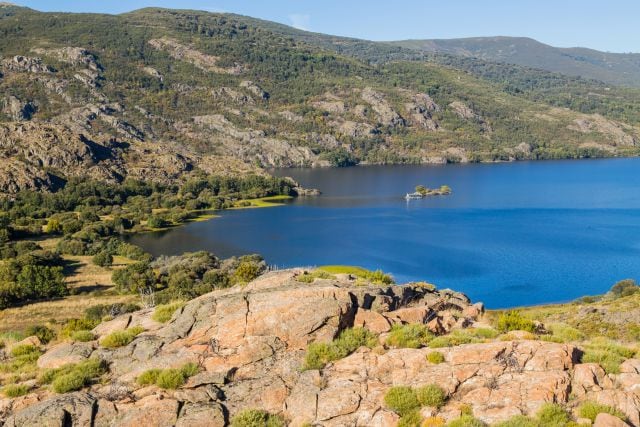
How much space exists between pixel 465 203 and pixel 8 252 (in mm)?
127416

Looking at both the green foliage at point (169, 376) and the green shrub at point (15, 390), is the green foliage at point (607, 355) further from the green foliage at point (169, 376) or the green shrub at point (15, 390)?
the green shrub at point (15, 390)

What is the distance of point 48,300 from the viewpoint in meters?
67.7

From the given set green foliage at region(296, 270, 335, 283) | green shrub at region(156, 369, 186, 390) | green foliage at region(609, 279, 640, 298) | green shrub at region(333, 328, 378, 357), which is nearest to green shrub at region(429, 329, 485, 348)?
green shrub at region(333, 328, 378, 357)

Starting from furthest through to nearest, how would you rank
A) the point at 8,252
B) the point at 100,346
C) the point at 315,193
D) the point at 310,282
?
the point at 315,193 < the point at 8,252 < the point at 310,282 < the point at 100,346

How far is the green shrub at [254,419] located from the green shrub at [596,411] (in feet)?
27.8

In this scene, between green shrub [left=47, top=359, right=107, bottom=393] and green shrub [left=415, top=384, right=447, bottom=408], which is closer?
green shrub [left=415, top=384, right=447, bottom=408]

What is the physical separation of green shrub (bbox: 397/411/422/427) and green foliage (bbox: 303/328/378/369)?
3632 millimetres

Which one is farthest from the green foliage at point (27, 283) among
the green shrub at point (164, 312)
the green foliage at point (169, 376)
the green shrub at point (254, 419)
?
the green shrub at point (254, 419)

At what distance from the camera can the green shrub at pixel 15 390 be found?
18719mm

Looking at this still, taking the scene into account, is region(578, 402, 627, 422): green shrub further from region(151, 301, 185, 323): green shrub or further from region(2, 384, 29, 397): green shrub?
region(2, 384, 29, 397): green shrub

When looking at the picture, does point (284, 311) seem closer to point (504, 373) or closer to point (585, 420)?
point (504, 373)

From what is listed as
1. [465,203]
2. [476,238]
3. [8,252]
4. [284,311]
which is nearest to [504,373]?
[284,311]

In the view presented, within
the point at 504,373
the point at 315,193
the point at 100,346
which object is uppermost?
the point at 504,373

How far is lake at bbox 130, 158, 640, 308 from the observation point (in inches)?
3629
